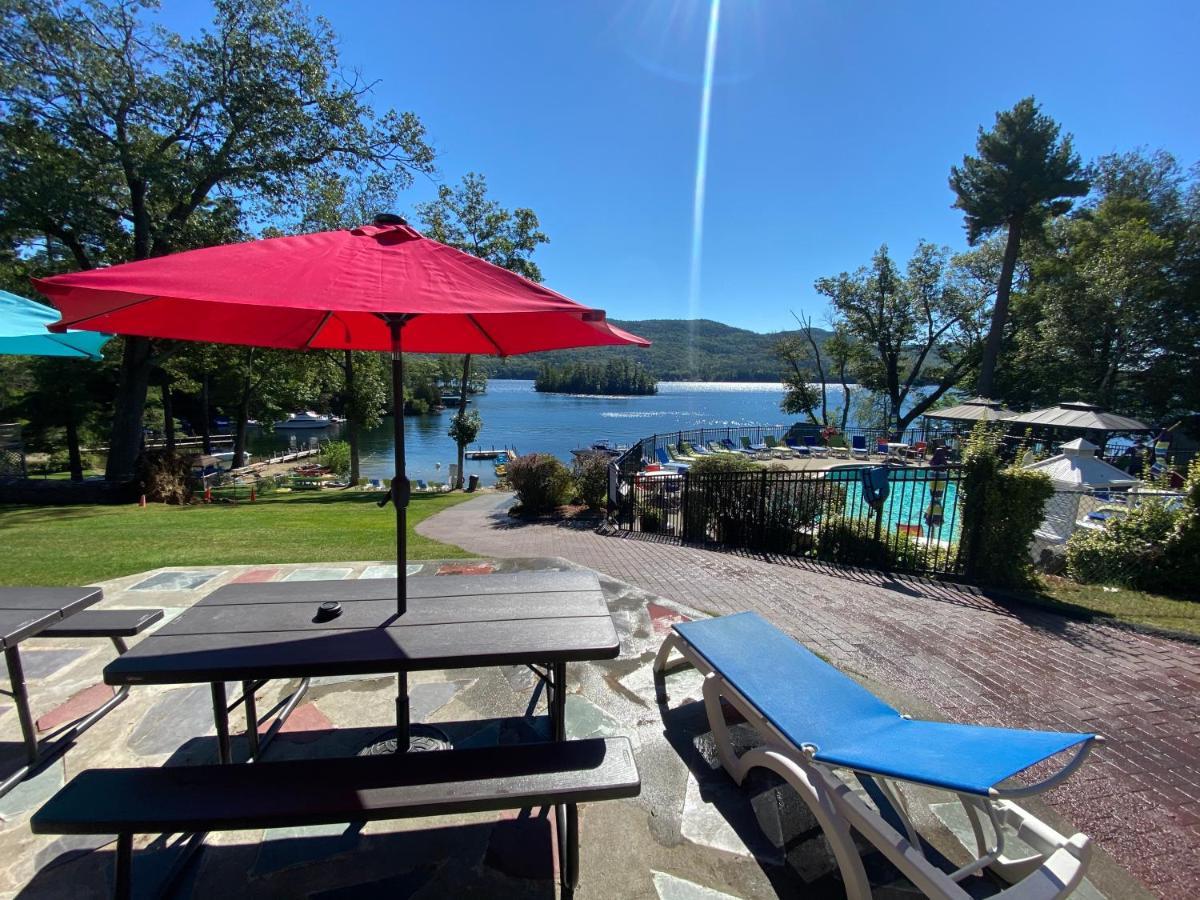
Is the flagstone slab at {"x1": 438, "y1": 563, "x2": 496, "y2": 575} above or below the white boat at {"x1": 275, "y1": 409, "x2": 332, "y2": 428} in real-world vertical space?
above

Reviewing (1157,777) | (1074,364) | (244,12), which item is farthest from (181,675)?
(1074,364)

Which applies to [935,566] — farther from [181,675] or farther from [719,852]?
[181,675]

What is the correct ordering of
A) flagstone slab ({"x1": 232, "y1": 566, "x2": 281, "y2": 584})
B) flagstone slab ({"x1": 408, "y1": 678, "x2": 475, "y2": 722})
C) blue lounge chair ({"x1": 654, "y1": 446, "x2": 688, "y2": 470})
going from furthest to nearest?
blue lounge chair ({"x1": 654, "y1": 446, "x2": 688, "y2": 470}) < flagstone slab ({"x1": 232, "y1": 566, "x2": 281, "y2": 584}) < flagstone slab ({"x1": 408, "y1": 678, "x2": 475, "y2": 722})

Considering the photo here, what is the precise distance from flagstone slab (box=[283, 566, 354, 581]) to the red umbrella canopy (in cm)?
250

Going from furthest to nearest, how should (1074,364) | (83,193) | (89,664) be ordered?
(1074,364), (83,193), (89,664)

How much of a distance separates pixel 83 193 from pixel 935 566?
15920 mm

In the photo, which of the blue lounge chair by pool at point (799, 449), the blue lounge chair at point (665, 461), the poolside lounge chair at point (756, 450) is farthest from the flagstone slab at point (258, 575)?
the blue lounge chair by pool at point (799, 449)

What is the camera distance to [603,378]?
383 ft

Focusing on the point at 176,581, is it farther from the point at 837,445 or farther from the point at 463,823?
the point at 837,445

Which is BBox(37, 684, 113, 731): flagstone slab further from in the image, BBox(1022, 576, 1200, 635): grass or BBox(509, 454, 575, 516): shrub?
BBox(509, 454, 575, 516): shrub

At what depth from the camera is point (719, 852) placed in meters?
1.91

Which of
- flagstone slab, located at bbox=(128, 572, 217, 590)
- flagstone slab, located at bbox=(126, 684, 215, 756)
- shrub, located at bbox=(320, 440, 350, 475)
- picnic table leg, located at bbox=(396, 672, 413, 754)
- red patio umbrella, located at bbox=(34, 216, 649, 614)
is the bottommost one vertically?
shrub, located at bbox=(320, 440, 350, 475)

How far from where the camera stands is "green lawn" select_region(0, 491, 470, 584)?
16.4 feet

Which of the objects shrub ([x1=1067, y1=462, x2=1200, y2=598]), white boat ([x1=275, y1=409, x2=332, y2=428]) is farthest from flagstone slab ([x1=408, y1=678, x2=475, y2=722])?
white boat ([x1=275, y1=409, x2=332, y2=428])
